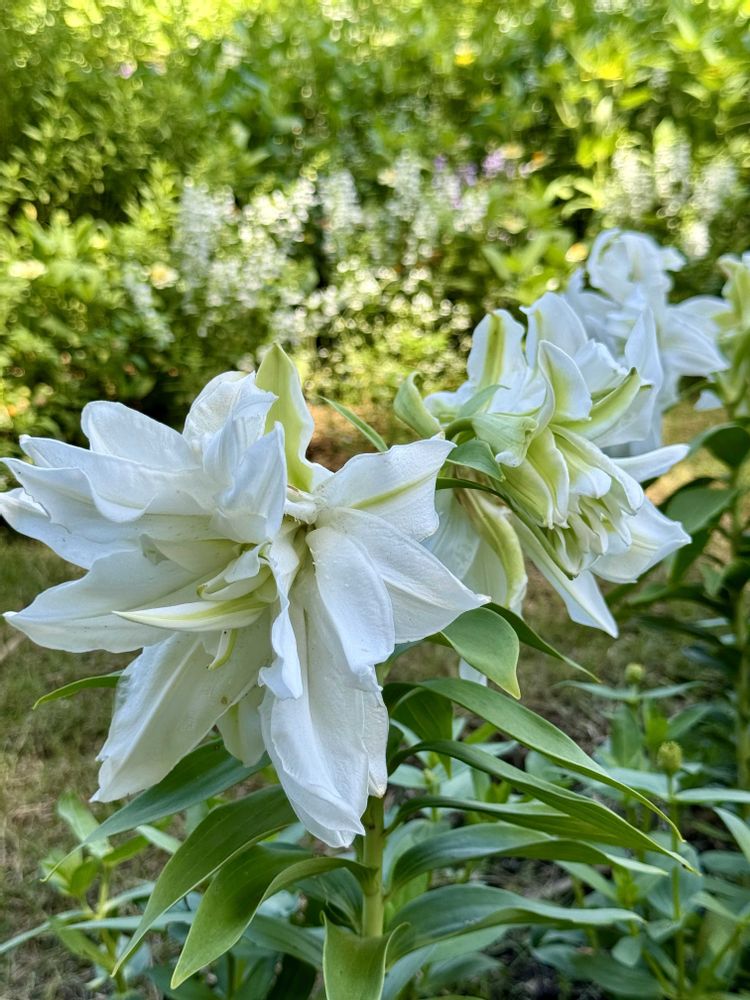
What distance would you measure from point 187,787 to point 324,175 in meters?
3.49

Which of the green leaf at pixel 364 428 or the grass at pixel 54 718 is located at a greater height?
the green leaf at pixel 364 428

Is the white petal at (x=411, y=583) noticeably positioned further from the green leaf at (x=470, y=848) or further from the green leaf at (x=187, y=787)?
the green leaf at (x=470, y=848)

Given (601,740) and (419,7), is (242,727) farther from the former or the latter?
(419,7)

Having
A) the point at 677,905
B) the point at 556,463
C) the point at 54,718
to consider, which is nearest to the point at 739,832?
the point at 677,905

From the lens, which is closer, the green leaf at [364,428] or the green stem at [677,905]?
the green leaf at [364,428]

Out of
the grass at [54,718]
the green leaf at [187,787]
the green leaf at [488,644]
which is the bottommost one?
the grass at [54,718]

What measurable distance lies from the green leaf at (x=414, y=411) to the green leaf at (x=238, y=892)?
1.08ft

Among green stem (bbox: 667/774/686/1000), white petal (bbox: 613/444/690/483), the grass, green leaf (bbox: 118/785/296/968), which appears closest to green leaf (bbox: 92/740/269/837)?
green leaf (bbox: 118/785/296/968)

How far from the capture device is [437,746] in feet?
2.30

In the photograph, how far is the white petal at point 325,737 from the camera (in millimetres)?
458

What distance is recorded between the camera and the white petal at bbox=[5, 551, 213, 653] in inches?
19.6

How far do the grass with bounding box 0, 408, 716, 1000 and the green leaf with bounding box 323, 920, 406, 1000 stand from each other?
0.87 metres

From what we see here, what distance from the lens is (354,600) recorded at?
480 mm

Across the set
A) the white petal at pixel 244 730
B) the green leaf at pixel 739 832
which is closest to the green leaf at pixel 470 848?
the green leaf at pixel 739 832
